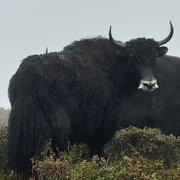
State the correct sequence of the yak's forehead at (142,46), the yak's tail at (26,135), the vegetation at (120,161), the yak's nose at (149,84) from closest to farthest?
the vegetation at (120,161) < the yak's tail at (26,135) < the yak's nose at (149,84) < the yak's forehead at (142,46)

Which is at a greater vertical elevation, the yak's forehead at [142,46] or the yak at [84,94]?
the yak's forehead at [142,46]

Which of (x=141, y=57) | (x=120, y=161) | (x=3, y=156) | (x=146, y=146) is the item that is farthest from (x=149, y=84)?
(x=3, y=156)

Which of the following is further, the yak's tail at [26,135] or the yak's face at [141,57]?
the yak's face at [141,57]

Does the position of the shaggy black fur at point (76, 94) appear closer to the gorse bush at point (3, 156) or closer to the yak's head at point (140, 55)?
the yak's head at point (140, 55)

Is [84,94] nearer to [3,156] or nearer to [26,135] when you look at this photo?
[26,135]

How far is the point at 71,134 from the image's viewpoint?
4844 millimetres

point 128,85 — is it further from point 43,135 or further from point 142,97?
point 43,135

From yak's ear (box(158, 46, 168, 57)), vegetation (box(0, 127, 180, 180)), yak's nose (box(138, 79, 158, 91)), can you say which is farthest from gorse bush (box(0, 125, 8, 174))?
yak's ear (box(158, 46, 168, 57))

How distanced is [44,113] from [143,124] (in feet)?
9.81

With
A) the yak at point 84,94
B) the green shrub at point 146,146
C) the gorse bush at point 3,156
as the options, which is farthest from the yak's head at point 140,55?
the gorse bush at point 3,156

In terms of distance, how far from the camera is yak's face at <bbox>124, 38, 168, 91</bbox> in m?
5.87

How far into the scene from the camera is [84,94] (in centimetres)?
502

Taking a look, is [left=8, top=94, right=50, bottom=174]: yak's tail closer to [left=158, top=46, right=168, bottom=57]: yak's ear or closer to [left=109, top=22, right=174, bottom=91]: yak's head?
[left=109, top=22, right=174, bottom=91]: yak's head

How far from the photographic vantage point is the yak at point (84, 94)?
14.3 ft
